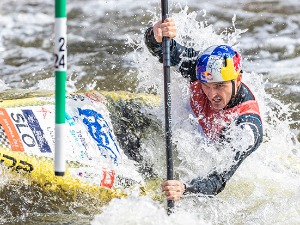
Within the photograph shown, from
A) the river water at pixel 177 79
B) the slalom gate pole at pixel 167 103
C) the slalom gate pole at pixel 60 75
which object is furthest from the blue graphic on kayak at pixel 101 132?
the slalom gate pole at pixel 60 75

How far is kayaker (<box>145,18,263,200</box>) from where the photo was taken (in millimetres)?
4719

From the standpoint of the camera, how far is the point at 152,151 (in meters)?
5.29

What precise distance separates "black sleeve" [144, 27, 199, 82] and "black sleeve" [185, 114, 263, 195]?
28.0 inches

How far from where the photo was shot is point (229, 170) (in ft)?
15.4

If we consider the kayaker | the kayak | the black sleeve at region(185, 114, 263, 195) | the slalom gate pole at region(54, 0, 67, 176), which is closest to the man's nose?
the kayaker

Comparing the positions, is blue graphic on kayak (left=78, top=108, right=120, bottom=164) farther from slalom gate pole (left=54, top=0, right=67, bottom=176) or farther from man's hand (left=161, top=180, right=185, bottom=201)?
slalom gate pole (left=54, top=0, right=67, bottom=176)

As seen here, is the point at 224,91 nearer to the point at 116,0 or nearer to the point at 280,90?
the point at 280,90

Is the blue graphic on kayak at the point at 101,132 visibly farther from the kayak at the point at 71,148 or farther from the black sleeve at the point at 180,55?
the black sleeve at the point at 180,55

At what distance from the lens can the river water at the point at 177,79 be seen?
4852 mm

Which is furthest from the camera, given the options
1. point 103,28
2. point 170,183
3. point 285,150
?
point 103,28

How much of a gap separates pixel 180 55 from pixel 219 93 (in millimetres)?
610

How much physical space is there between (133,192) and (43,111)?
910 mm

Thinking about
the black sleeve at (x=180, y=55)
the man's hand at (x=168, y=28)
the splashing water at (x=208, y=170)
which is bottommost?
the splashing water at (x=208, y=170)

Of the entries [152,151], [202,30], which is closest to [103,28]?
[202,30]
